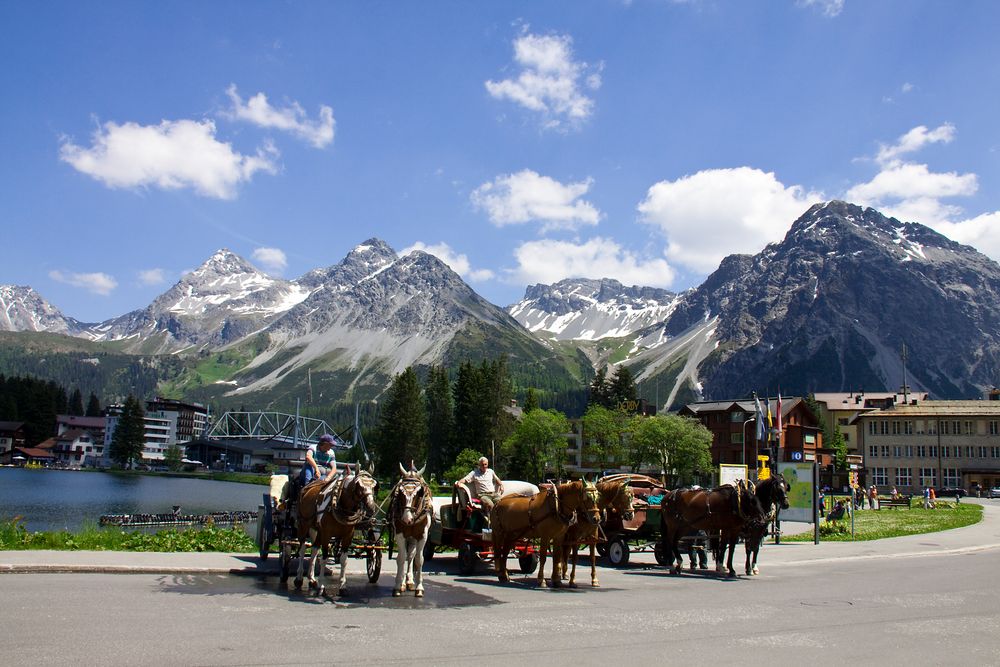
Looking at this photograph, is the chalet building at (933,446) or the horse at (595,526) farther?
the chalet building at (933,446)

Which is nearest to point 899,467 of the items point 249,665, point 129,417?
point 249,665

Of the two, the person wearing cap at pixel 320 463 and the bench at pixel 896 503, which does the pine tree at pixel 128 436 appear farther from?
the person wearing cap at pixel 320 463

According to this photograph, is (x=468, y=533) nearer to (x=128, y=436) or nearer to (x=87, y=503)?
(x=87, y=503)

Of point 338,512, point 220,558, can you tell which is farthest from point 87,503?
point 338,512

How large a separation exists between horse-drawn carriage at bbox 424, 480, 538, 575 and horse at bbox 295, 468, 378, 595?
4.33m

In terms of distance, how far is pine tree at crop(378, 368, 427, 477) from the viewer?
334 ft

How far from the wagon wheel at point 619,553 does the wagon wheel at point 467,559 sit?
4.97m

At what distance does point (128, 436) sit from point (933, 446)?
162 meters

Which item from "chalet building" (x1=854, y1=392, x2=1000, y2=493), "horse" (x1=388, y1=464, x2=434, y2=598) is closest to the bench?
"chalet building" (x1=854, y1=392, x2=1000, y2=493)

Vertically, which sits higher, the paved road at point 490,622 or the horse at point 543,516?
the horse at point 543,516

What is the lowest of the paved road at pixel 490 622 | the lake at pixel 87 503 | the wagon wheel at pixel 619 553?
the lake at pixel 87 503

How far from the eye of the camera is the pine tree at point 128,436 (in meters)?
178

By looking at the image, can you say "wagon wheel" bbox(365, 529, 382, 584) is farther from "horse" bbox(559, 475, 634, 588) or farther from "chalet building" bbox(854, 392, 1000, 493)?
"chalet building" bbox(854, 392, 1000, 493)

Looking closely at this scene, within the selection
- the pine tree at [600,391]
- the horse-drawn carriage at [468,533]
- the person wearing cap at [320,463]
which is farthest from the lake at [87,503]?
the pine tree at [600,391]
